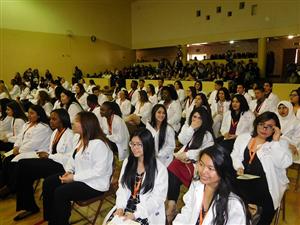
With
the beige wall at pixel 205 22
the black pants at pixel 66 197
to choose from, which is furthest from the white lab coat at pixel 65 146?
the beige wall at pixel 205 22

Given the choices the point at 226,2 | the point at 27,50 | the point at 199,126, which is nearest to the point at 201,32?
the point at 226,2

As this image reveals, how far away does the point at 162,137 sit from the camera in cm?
334

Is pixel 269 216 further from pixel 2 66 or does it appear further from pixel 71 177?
pixel 2 66

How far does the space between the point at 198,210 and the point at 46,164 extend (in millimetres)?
2093

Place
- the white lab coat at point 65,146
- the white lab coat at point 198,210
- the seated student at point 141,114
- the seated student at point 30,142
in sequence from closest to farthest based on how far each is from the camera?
the white lab coat at point 198,210, the white lab coat at point 65,146, the seated student at point 30,142, the seated student at point 141,114

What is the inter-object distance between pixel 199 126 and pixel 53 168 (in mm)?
1756

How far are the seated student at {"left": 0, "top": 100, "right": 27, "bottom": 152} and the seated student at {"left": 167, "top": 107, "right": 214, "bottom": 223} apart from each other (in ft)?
8.19

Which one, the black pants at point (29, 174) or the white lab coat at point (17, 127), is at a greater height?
the white lab coat at point (17, 127)

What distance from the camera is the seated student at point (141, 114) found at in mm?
5762

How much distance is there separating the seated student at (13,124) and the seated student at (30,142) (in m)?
0.51

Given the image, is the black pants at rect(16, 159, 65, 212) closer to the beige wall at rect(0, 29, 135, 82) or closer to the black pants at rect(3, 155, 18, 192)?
the black pants at rect(3, 155, 18, 192)

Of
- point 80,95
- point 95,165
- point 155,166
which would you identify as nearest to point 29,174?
→ point 95,165

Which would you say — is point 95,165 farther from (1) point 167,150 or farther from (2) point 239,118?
(2) point 239,118

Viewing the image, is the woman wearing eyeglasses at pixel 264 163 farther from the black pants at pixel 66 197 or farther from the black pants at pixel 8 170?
the black pants at pixel 8 170
